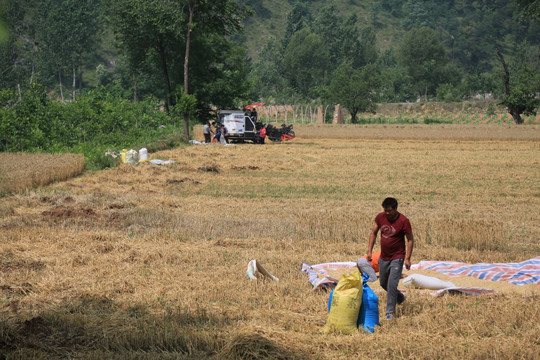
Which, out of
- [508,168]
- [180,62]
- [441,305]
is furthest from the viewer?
[180,62]

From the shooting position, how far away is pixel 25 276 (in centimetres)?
940

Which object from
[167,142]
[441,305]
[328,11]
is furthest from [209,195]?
[328,11]

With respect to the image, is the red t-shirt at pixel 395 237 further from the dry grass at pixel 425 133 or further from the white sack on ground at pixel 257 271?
the dry grass at pixel 425 133

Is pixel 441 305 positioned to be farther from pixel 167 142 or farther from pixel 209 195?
pixel 167 142

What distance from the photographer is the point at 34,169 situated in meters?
20.8

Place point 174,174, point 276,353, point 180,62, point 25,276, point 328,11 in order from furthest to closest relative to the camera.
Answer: point 328,11
point 180,62
point 174,174
point 25,276
point 276,353

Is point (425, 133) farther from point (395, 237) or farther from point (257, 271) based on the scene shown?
point (395, 237)

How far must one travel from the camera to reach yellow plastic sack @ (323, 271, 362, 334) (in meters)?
7.25

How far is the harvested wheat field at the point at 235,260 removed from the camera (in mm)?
6766

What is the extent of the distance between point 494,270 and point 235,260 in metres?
4.19

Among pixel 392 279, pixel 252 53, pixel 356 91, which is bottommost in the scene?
pixel 392 279

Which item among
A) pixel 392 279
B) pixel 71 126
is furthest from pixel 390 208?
pixel 71 126

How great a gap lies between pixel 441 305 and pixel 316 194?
36.7 feet

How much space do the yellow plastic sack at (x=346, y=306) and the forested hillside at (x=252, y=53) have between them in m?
4.40
